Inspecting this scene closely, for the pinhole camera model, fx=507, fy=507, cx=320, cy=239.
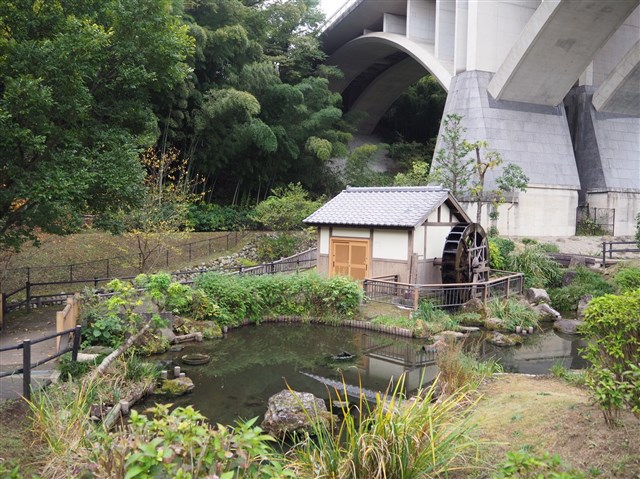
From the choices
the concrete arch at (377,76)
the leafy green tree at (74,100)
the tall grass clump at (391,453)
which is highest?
the concrete arch at (377,76)

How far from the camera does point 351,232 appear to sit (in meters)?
16.5

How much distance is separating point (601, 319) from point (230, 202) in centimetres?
2429

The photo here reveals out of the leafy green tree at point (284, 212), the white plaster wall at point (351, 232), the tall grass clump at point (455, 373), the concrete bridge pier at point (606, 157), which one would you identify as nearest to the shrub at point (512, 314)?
the white plaster wall at point (351, 232)

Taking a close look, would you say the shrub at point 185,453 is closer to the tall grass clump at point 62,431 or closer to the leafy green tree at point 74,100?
the tall grass clump at point 62,431

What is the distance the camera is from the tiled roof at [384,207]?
15.3 metres

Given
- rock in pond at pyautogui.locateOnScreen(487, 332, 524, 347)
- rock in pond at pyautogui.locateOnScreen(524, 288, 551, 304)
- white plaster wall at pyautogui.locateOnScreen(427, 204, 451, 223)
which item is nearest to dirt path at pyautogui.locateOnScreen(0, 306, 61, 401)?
rock in pond at pyautogui.locateOnScreen(487, 332, 524, 347)

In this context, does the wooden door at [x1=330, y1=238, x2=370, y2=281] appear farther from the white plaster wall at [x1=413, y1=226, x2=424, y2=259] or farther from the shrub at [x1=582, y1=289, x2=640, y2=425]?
the shrub at [x1=582, y1=289, x2=640, y2=425]

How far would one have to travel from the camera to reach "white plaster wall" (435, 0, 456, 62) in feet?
94.5

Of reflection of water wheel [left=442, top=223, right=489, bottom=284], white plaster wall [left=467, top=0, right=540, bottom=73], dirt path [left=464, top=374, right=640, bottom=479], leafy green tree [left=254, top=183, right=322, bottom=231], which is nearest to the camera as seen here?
dirt path [left=464, top=374, right=640, bottom=479]

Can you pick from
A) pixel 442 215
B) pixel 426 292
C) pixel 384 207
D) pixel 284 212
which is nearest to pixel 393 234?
pixel 384 207

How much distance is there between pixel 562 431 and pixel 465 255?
36.2 feet

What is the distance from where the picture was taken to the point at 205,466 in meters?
3.29

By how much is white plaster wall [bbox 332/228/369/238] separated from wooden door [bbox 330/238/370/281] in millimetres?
142

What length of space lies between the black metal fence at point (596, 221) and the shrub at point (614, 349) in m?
23.5
